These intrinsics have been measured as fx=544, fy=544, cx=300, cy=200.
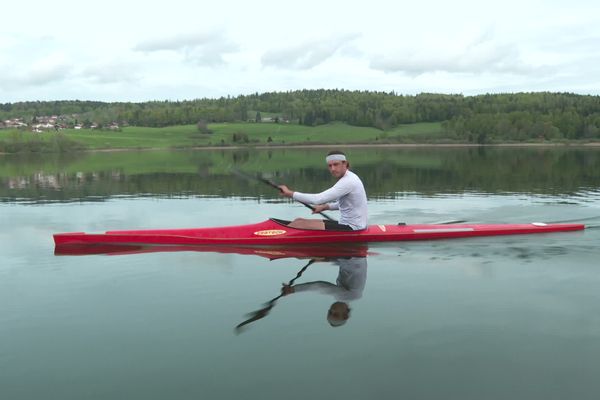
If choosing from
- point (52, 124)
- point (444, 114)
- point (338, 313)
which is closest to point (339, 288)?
point (338, 313)

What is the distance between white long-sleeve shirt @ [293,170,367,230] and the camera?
12.8m

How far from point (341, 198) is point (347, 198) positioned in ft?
0.52

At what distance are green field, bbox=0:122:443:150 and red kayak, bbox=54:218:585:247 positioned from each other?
117m

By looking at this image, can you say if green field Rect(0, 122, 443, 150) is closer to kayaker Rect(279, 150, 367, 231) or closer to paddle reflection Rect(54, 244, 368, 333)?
paddle reflection Rect(54, 244, 368, 333)

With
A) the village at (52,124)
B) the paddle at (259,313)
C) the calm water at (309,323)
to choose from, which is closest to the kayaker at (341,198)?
the calm water at (309,323)

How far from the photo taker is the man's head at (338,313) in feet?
28.2

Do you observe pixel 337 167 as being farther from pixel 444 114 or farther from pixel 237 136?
pixel 444 114

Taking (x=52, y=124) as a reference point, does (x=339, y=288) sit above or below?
below

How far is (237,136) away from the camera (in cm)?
13650

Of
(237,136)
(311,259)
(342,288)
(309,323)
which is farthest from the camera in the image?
(237,136)

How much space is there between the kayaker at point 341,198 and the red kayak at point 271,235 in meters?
0.20

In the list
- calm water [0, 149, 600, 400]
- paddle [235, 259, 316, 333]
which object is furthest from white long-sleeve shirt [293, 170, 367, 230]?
paddle [235, 259, 316, 333]

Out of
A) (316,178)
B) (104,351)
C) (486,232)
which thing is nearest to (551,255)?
(486,232)

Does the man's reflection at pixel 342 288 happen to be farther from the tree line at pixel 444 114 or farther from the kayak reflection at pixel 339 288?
the tree line at pixel 444 114
